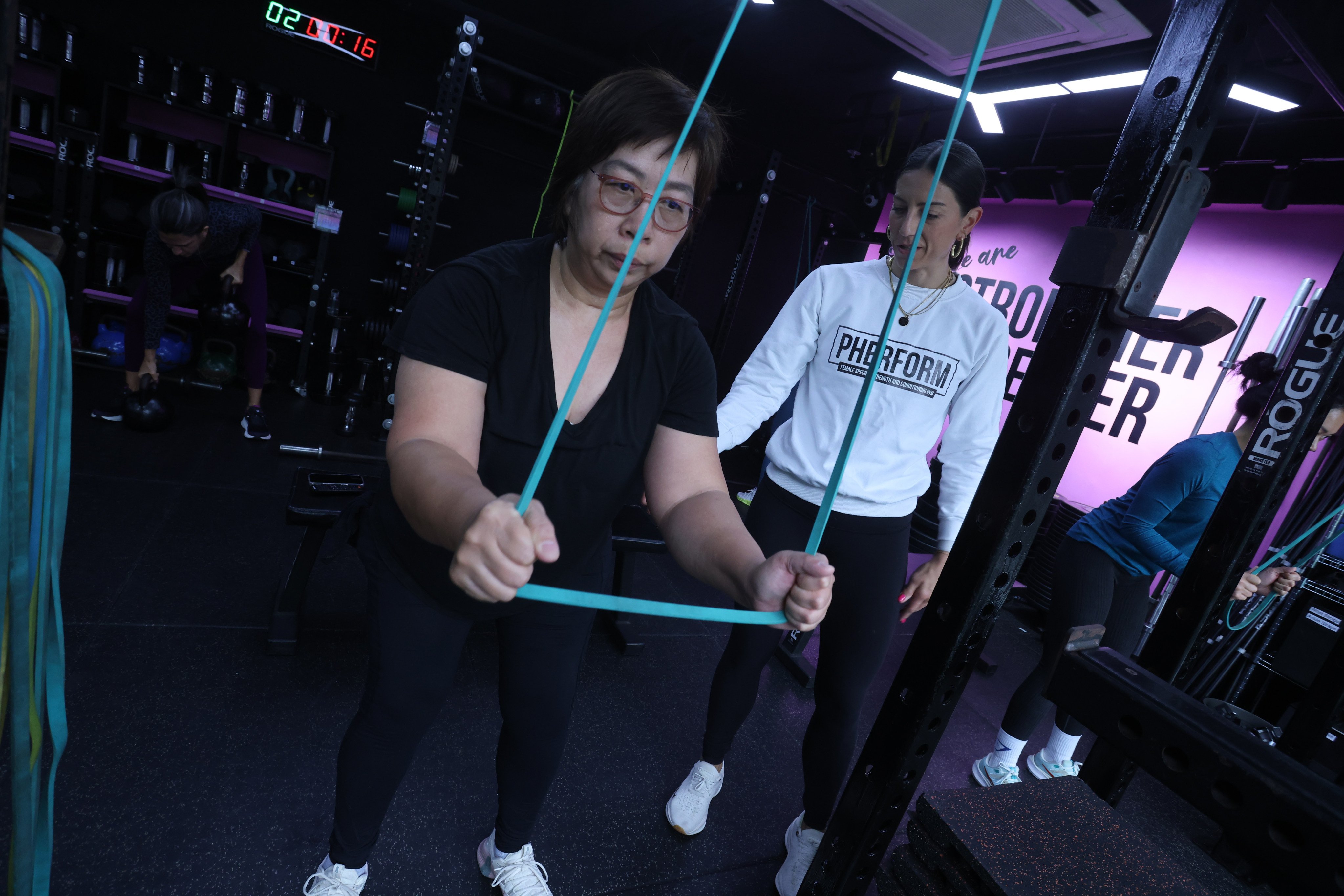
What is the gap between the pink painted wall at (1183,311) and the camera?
3975 mm

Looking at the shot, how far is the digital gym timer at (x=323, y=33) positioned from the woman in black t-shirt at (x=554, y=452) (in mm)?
4995

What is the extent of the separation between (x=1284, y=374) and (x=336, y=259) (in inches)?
228

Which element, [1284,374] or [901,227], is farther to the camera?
[1284,374]

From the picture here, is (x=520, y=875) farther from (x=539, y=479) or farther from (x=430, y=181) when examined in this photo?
(x=430, y=181)

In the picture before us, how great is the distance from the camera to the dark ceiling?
368 cm

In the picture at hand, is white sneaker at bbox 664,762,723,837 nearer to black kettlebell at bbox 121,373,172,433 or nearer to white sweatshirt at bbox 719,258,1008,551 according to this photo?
white sweatshirt at bbox 719,258,1008,551

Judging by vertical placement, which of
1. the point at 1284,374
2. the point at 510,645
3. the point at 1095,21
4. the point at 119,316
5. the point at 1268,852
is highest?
the point at 1095,21

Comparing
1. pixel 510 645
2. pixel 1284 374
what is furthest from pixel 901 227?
pixel 510 645

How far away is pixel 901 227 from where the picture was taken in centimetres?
148

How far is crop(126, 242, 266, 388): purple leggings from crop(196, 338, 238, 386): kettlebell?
1.15 feet

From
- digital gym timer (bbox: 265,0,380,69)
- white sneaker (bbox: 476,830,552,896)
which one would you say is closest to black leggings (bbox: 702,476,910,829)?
white sneaker (bbox: 476,830,552,896)

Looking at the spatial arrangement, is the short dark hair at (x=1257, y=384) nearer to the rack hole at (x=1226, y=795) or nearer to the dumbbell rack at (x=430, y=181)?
the rack hole at (x=1226, y=795)

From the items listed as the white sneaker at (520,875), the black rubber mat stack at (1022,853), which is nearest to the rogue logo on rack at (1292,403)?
the black rubber mat stack at (1022,853)

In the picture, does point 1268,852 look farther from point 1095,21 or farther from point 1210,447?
point 1095,21
